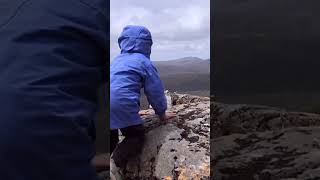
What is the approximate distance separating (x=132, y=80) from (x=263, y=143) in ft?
3.59

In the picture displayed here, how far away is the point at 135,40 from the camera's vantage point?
11.1 feet

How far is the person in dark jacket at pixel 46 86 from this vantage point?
2.87ft

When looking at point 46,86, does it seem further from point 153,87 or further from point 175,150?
point 153,87

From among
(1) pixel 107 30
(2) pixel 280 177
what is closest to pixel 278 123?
(2) pixel 280 177

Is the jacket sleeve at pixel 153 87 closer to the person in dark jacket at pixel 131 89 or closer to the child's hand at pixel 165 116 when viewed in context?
the person in dark jacket at pixel 131 89

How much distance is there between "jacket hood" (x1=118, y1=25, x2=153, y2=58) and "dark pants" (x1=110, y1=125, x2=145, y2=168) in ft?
2.03

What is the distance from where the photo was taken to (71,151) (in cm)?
91

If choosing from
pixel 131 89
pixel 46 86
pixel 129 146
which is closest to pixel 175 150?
pixel 129 146

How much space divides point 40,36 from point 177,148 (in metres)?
2.23

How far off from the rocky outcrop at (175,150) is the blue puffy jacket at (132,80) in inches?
5.7

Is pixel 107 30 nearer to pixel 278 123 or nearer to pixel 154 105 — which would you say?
pixel 154 105

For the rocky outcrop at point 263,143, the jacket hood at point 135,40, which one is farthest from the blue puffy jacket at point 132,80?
the rocky outcrop at point 263,143

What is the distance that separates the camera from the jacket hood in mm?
3276

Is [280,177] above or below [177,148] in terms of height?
below
